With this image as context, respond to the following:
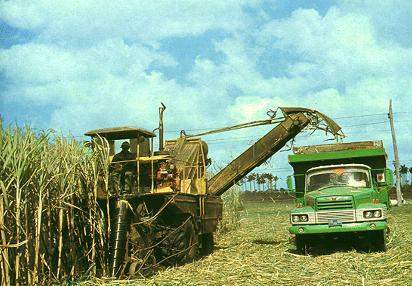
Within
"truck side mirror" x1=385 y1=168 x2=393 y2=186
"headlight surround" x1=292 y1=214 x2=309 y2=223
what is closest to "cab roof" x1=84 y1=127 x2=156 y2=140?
"headlight surround" x1=292 y1=214 x2=309 y2=223

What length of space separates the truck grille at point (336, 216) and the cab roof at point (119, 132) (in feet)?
14.3

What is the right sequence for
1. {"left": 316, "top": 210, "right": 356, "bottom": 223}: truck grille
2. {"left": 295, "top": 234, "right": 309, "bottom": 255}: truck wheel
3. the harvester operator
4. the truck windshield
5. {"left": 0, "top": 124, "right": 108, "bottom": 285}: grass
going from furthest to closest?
the truck windshield
{"left": 295, "top": 234, "right": 309, "bottom": 255}: truck wheel
{"left": 316, "top": 210, "right": 356, "bottom": 223}: truck grille
the harvester operator
{"left": 0, "top": 124, "right": 108, "bottom": 285}: grass

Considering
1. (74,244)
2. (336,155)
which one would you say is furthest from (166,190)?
(336,155)

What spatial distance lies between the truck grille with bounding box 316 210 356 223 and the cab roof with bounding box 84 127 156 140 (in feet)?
14.3

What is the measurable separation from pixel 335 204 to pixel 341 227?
1.79 feet

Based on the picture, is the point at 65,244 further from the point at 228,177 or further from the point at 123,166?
the point at 228,177

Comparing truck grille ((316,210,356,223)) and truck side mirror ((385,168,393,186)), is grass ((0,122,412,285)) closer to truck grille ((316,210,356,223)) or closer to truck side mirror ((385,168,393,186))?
truck grille ((316,210,356,223))

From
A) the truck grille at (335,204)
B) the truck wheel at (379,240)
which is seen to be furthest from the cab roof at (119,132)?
the truck wheel at (379,240)

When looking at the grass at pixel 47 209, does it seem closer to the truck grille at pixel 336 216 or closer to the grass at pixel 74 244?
the grass at pixel 74 244

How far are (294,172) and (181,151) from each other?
5435 millimetres

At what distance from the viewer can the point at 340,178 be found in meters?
12.8

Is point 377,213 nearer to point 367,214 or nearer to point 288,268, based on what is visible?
point 367,214

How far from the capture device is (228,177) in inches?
572

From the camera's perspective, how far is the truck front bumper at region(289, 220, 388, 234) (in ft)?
37.2
